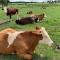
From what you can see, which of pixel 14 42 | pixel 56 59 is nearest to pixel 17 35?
pixel 14 42

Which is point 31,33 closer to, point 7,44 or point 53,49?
point 7,44

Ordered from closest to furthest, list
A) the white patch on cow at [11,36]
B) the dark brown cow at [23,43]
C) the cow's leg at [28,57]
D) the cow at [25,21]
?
the cow's leg at [28,57] < the dark brown cow at [23,43] < the white patch on cow at [11,36] < the cow at [25,21]

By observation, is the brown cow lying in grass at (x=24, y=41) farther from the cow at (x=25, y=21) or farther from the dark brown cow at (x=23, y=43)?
the cow at (x=25, y=21)

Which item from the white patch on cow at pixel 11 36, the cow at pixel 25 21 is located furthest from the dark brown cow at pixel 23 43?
the cow at pixel 25 21

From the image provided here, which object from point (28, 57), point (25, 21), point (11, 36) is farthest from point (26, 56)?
Result: point (25, 21)

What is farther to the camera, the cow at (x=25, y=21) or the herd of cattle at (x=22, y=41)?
the cow at (x=25, y=21)

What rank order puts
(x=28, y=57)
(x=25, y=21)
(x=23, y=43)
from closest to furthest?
(x=28, y=57)
(x=23, y=43)
(x=25, y=21)

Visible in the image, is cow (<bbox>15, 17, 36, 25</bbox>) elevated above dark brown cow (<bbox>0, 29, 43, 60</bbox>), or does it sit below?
below

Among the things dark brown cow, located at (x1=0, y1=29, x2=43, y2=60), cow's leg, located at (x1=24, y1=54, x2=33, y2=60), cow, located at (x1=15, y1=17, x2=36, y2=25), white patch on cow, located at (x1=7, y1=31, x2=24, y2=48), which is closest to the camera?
cow's leg, located at (x1=24, y1=54, x2=33, y2=60)

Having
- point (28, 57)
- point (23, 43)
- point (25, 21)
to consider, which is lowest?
point (25, 21)

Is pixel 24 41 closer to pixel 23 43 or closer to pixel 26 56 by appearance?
pixel 23 43

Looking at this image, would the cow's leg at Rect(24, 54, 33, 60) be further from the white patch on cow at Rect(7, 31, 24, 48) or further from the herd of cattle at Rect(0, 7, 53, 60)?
Result: the white patch on cow at Rect(7, 31, 24, 48)

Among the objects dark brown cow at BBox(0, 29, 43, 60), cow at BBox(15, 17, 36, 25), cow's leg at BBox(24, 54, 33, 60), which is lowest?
cow at BBox(15, 17, 36, 25)

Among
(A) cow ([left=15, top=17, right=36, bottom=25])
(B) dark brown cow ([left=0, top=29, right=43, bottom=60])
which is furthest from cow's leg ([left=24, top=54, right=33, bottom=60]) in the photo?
(A) cow ([left=15, top=17, right=36, bottom=25])
